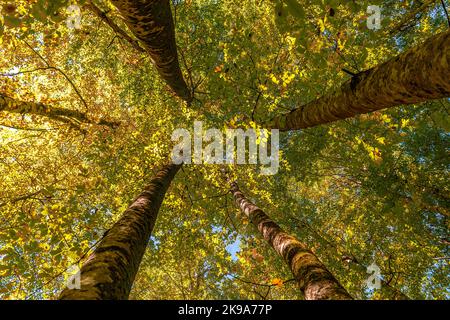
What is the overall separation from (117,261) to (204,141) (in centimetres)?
603

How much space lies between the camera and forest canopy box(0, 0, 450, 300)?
3.60 metres

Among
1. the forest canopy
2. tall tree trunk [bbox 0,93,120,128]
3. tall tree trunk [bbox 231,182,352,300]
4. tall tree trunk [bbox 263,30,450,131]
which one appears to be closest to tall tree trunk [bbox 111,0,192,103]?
the forest canopy

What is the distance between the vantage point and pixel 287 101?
38.6 feet

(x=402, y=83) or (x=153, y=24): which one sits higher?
(x=153, y=24)

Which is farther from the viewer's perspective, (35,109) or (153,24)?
(35,109)

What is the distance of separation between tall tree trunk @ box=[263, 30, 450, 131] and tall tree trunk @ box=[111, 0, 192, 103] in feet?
7.35

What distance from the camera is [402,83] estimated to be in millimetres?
2139

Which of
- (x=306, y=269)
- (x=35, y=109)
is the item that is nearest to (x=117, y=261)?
(x=306, y=269)

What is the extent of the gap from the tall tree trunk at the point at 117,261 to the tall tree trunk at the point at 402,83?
266cm

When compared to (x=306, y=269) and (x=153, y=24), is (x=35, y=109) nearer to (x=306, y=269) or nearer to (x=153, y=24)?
(x=153, y=24)

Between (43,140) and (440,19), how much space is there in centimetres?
1439

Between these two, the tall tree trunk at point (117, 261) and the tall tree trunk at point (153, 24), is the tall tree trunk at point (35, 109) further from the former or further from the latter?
the tall tree trunk at point (117, 261)

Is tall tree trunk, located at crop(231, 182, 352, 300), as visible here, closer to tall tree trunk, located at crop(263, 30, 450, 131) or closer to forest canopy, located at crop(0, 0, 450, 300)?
forest canopy, located at crop(0, 0, 450, 300)
